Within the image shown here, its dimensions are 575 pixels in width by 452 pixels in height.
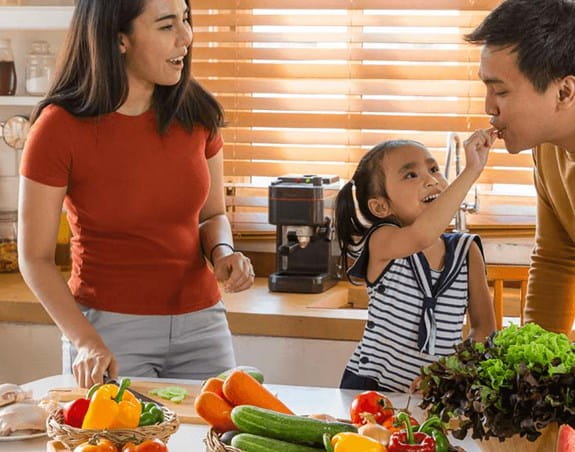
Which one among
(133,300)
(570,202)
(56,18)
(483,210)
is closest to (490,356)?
(570,202)

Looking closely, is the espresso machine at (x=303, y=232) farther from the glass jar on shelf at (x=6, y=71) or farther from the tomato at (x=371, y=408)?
the tomato at (x=371, y=408)

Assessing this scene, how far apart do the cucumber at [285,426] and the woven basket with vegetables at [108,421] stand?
0.16 meters

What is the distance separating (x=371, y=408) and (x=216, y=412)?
0.26 m

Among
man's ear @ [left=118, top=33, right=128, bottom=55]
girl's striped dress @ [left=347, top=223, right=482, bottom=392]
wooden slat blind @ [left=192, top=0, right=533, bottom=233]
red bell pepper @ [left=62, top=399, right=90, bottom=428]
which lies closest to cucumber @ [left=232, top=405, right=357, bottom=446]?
red bell pepper @ [left=62, top=399, right=90, bottom=428]

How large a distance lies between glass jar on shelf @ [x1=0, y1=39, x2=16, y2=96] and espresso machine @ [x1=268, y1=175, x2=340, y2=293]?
3.10 ft

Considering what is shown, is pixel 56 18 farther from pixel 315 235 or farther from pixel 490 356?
pixel 490 356

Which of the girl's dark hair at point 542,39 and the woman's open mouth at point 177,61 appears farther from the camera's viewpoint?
the woman's open mouth at point 177,61

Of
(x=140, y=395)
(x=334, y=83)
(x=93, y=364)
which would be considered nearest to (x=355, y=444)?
(x=140, y=395)

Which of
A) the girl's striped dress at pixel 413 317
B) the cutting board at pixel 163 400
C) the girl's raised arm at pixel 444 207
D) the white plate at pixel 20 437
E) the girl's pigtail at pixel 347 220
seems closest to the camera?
the white plate at pixel 20 437

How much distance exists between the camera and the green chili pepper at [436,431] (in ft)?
4.77

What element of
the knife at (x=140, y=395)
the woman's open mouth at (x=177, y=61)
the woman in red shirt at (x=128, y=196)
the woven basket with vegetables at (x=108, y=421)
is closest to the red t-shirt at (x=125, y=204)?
the woman in red shirt at (x=128, y=196)

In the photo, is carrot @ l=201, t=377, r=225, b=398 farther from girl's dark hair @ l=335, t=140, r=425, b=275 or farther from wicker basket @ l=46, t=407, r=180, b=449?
girl's dark hair @ l=335, t=140, r=425, b=275

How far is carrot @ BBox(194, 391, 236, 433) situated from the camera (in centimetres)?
160

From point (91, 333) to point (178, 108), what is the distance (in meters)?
0.53
